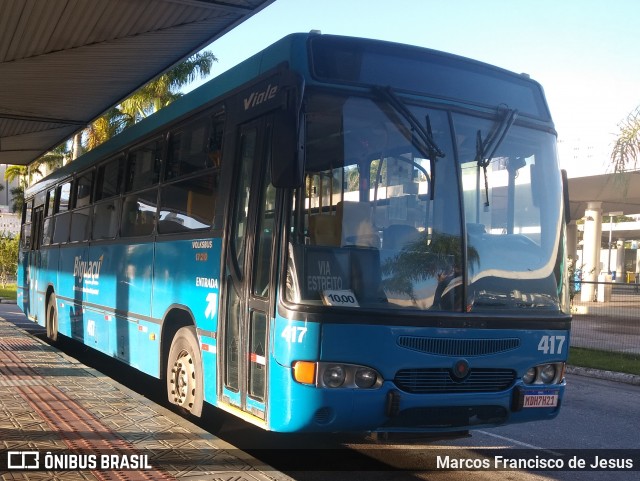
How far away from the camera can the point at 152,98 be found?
33281 mm

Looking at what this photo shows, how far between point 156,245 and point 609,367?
392 inches

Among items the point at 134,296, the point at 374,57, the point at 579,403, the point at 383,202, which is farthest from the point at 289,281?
the point at 579,403

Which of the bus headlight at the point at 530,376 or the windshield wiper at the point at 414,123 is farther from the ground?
the windshield wiper at the point at 414,123

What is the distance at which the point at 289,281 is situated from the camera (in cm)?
546

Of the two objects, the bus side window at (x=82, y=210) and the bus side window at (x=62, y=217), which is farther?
the bus side window at (x=62, y=217)

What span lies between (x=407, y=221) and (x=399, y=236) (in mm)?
157

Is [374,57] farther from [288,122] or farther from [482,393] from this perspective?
[482,393]

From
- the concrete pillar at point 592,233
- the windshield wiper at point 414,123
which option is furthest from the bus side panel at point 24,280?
the concrete pillar at point 592,233

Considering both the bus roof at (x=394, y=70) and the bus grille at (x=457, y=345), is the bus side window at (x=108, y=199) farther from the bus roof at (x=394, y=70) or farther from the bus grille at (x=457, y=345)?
the bus grille at (x=457, y=345)

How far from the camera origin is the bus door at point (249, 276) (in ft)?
19.0

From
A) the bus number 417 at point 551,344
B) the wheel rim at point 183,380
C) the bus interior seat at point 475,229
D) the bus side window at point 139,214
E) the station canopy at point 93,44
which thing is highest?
the station canopy at point 93,44

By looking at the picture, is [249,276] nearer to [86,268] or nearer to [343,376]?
[343,376]

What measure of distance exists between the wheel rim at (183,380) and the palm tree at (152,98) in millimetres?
26764

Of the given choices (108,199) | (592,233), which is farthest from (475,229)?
(592,233)
